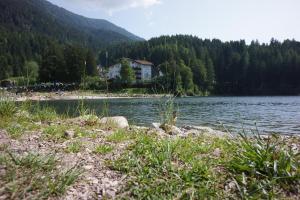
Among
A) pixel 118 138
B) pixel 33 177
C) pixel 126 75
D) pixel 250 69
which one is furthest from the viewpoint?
pixel 250 69

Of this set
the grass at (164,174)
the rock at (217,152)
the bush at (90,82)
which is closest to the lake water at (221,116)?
the rock at (217,152)

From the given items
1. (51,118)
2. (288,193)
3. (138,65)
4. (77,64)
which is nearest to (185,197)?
(288,193)

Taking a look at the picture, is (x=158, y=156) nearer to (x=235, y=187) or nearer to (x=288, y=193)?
(x=235, y=187)

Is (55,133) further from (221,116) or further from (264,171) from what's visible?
(221,116)

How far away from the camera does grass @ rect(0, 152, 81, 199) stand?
3.42 metres

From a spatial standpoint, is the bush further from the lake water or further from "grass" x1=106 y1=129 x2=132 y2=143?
"grass" x1=106 y1=129 x2=132 y2=143

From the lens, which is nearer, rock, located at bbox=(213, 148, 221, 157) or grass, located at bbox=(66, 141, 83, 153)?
grass, located at bbox=(66, 141, 83, 153)

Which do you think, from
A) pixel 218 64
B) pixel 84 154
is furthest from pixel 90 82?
pixel 218 64

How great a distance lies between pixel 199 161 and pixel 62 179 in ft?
6.03

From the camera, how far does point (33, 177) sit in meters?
3.71

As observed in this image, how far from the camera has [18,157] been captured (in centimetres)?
414

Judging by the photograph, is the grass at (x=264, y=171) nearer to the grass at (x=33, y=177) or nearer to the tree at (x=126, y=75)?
the grass at (x=33, y=177)

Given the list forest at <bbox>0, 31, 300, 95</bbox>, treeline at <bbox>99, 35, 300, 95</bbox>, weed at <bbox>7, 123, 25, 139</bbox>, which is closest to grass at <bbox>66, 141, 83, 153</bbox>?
weed at <bbox>7, 123, 25, 139</bbox>

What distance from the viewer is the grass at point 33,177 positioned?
3424 millimetres
